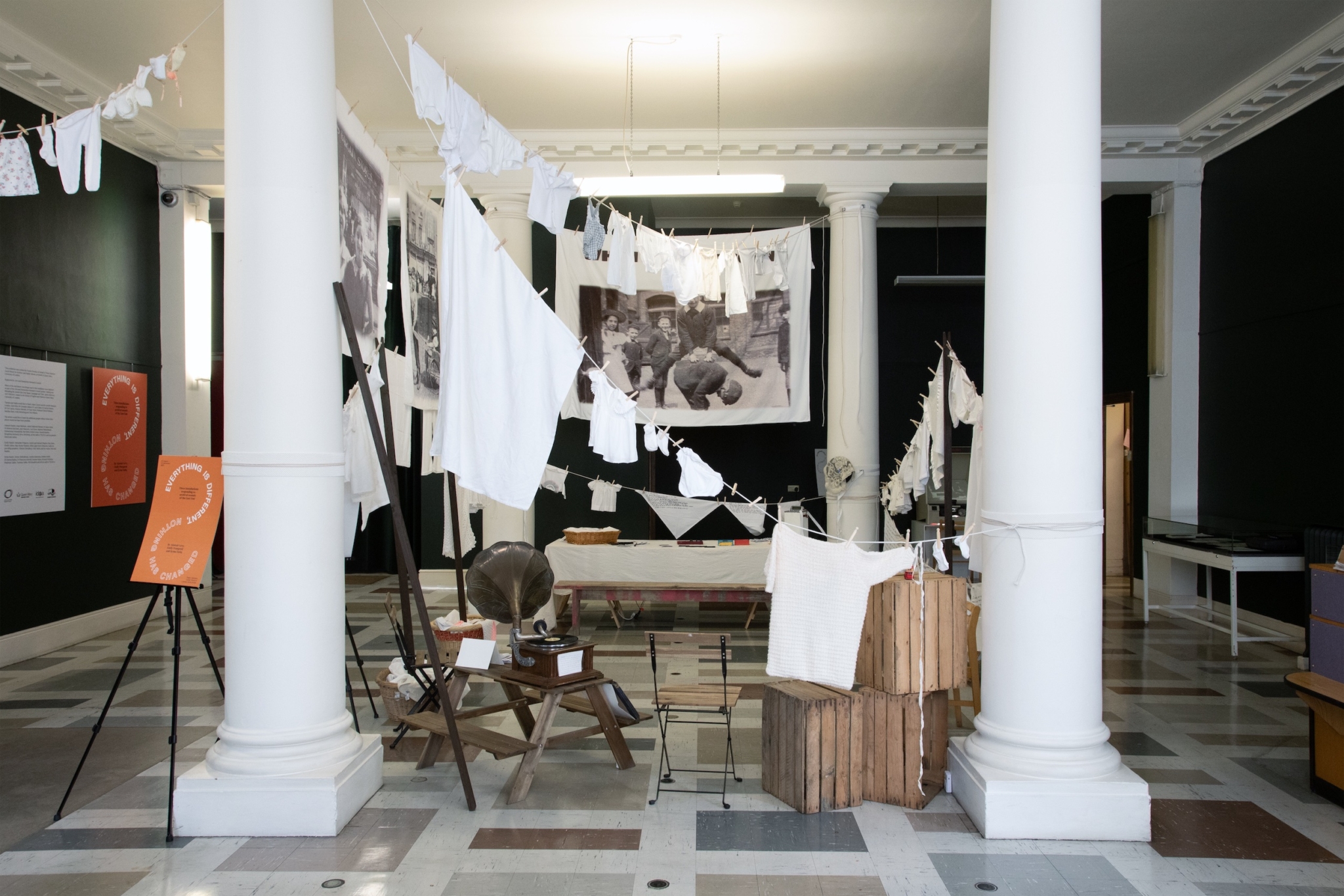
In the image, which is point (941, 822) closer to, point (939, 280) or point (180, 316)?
point (939, 280)

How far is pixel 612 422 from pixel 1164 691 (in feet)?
13.1

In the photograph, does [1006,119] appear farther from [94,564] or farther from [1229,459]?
[94,564]

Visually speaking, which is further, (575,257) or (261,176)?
(575,257)

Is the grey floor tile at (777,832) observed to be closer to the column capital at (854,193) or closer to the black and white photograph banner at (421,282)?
the black and white photograph banner at (421,282)

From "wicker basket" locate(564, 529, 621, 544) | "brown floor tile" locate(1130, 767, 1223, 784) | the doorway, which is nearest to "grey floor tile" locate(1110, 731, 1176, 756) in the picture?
"brown floor tile" locate(1130, 767, 1223, 784)

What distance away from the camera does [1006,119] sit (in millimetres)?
3721

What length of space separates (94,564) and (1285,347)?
961 centimetres

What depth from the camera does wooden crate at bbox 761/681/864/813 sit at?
374cm

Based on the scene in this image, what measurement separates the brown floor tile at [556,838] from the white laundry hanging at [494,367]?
1.26 meters

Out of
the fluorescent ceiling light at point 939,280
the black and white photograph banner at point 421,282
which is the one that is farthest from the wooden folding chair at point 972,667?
the fluorescent ceiling light at point 939,280

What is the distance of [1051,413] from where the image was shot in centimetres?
365

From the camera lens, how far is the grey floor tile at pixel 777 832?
3.42 m

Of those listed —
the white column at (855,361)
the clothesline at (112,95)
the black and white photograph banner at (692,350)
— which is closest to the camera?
the clothesline at (112,95)

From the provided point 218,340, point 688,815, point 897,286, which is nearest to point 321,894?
point 688,815
